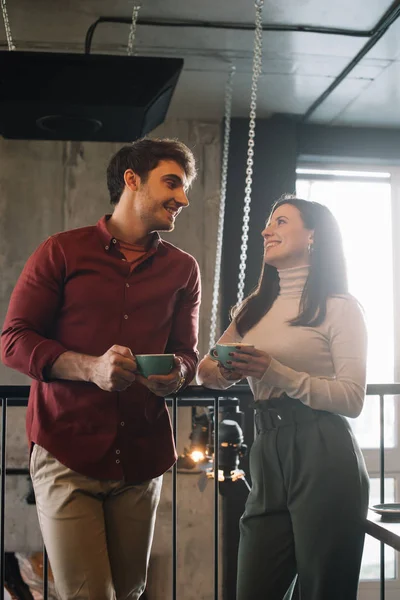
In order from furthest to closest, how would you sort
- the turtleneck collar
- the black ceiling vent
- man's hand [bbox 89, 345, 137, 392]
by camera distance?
1. the black ceiling vent
2. the turtleneck collar
3. man's hand [bbox 89, 345, 137, 392]

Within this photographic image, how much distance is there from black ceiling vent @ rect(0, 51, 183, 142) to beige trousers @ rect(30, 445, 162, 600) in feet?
4.08

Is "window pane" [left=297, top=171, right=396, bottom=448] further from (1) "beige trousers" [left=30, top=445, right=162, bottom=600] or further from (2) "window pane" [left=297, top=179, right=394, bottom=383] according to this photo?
(1) "beige trousers" [left=30, top=445, right=162, bottom=600]

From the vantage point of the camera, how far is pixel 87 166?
4902 mm

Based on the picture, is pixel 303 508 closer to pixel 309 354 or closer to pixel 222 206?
pixel 309 354

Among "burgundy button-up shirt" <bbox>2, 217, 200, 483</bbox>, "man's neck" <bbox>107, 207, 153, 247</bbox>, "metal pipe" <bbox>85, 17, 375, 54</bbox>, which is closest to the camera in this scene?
"burgundy button-up shirt" <bbox>2, 217, 200, 483</bbox>

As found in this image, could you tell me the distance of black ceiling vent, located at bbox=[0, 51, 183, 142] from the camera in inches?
88.5

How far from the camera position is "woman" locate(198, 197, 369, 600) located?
1.68 m

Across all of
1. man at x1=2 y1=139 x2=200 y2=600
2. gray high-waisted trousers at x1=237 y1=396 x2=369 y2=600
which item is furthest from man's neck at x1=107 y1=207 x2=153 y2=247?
gray high-waisted trousers at x1=237 y1=396 x2=369 y2=600

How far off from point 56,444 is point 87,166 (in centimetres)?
357

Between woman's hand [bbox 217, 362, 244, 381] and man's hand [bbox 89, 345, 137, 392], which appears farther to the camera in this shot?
woman's hand [bbox 217, 362, 244, 381]

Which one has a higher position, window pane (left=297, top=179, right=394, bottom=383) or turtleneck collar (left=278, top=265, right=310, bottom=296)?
window pane (left=297, top=179, right=394, bottom=383)

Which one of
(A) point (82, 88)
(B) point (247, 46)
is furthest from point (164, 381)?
(B) point (247, 46)

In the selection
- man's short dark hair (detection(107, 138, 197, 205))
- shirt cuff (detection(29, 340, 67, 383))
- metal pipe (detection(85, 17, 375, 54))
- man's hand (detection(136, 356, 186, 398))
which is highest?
metal pipe (detection(85, 17, 375, 54))

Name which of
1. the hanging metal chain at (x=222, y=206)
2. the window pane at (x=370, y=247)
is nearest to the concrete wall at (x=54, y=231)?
the hanging metal chain at (x=222, y=206)
